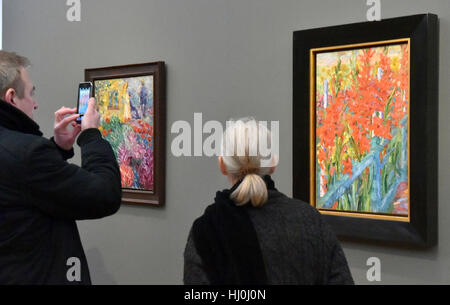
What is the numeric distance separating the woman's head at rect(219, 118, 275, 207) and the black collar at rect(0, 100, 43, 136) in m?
0.74

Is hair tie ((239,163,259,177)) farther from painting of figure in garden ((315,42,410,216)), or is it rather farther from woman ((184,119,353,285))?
painting of figure in garden ((315,42,410,216))

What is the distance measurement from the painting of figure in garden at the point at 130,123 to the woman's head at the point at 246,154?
69.4 inches

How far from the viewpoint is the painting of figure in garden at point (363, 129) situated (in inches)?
97.9

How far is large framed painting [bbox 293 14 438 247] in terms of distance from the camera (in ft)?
7.88

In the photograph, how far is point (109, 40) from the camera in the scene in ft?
12.6

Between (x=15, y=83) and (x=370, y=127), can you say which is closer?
(x=15, y=83)

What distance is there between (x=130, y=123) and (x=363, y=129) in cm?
165

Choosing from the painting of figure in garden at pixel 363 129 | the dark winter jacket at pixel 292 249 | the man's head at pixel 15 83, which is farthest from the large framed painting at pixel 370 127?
the man's head at pixel 15 83

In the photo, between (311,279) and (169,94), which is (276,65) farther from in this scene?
(311,279)

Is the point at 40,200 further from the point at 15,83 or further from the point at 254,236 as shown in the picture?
the point at 254,236

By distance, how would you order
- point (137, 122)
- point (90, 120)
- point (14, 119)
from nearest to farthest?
point (14, 119)
point (90, 120)
point (137, 122)

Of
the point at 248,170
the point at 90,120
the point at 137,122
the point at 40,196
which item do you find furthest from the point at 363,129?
the point at 137,122

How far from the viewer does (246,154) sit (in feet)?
6.07
